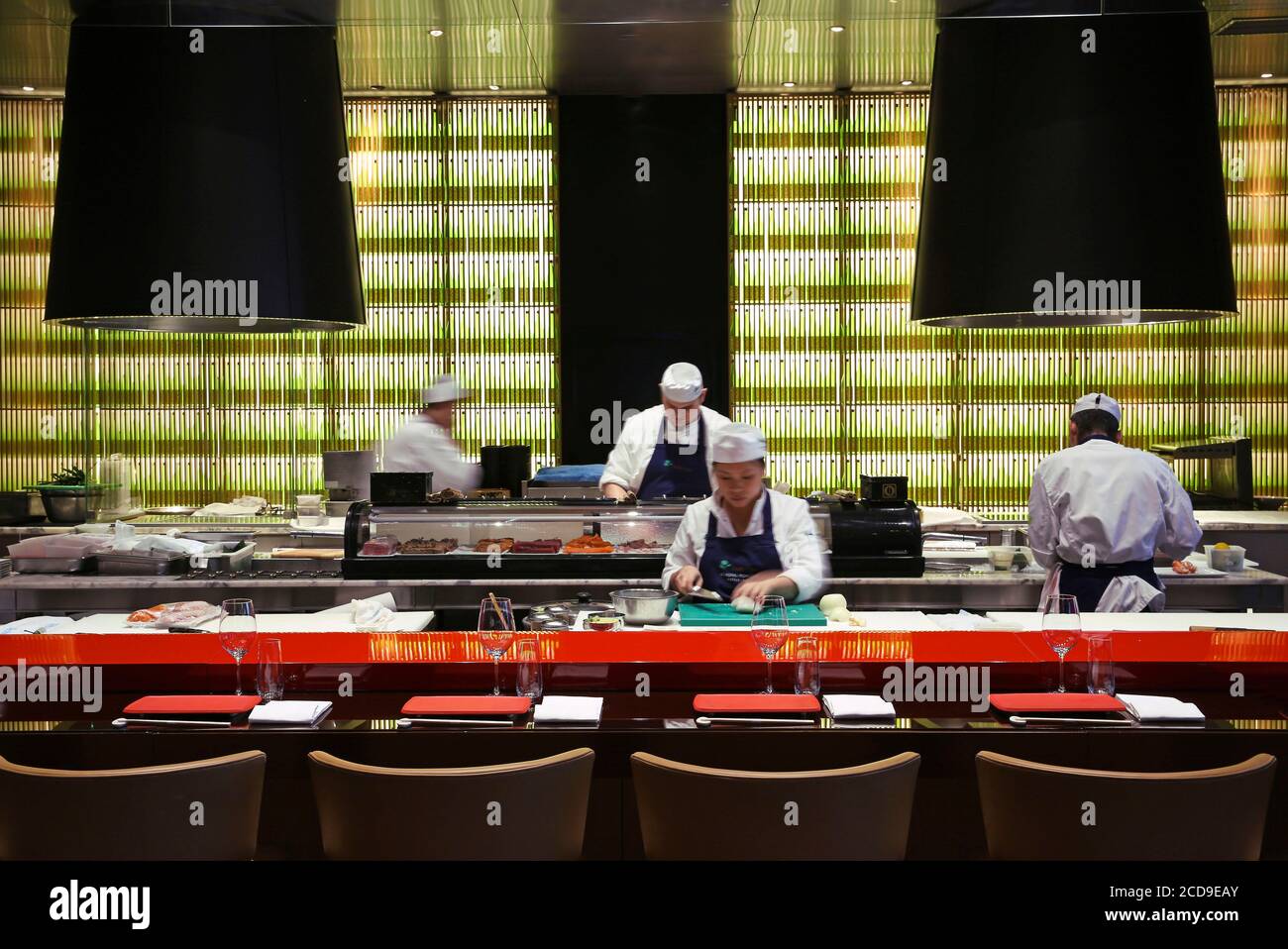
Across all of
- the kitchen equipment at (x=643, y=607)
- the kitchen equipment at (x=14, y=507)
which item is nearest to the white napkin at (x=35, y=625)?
the kitchen equipment at (x=643, y=607)

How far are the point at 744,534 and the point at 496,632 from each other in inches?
75.5

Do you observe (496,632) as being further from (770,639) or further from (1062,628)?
(1062,628)

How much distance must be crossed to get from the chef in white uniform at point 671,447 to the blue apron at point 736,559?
1233 mm

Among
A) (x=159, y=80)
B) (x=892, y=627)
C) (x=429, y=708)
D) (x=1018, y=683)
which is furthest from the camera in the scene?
(x=159, y=80)

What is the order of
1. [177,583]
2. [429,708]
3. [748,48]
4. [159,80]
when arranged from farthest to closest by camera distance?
[748,48] < [177,583] < [159,80] < [429,708]

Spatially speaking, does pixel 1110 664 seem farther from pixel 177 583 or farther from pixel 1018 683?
pixel 177 583

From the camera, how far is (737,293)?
7980 millimetres

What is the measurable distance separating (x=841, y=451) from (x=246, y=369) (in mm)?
4158

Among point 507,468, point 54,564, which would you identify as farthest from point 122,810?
point 507,468

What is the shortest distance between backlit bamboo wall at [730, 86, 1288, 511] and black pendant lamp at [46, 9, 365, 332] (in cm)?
398

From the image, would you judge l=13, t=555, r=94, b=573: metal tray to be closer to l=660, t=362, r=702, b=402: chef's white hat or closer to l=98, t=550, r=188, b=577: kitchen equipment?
l=98, t=550, r=188, b=577: kitchen equipment

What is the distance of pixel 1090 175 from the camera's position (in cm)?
416

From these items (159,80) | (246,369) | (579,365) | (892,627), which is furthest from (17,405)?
(892,627)

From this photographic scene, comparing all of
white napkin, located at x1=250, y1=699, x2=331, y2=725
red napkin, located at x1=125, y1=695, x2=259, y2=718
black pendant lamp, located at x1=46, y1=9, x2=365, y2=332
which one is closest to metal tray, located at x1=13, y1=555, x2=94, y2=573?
black pendant lamp, located at x1=46, y1=9, x2=365, y2=332
